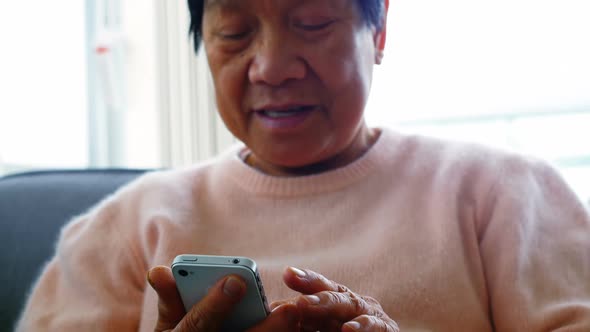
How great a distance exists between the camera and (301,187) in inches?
35.9

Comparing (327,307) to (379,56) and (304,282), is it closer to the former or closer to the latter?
(304,282)

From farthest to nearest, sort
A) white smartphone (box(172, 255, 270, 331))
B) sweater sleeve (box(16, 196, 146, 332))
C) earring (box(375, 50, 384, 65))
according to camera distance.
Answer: earring (box(375, 50, 384, 65)), sweater sleeve (box(16, 196, 146, 332)), white smartphone (box(172, 255, 270, 331))

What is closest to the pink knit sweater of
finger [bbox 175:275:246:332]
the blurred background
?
finger [bbox 175:275:246:332]

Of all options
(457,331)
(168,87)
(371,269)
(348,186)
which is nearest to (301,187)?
(348,186)

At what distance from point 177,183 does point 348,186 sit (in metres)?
0.28

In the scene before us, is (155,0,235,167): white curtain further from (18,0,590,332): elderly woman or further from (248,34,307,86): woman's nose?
(248,34,307,86): woman's nose

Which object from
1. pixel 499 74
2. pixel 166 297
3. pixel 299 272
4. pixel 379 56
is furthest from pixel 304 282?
pixel 499 74

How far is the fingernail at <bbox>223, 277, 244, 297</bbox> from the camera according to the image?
1.80 feet

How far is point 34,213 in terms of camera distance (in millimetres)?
1098

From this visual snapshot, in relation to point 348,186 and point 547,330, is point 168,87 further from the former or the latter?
point 547,330

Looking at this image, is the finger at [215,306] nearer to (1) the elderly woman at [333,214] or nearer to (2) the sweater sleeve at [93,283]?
(1) the elderly woman at [333,214]

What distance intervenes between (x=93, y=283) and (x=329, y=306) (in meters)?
0.44

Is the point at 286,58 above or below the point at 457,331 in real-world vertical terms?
above

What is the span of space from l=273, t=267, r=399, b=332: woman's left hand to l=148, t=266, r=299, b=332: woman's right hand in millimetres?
18
